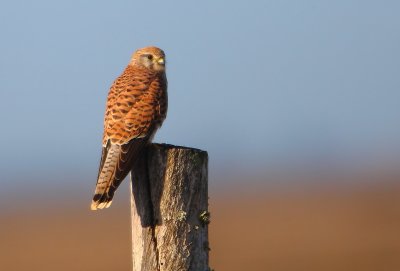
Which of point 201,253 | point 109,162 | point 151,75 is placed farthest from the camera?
point 151,75

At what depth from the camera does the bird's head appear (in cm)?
905

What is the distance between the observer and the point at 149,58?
9.20 m

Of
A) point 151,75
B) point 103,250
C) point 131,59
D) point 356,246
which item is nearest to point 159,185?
point 151,75

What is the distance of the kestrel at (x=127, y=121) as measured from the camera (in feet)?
22.6

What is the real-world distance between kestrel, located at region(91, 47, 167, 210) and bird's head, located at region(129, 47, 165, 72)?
0.29m

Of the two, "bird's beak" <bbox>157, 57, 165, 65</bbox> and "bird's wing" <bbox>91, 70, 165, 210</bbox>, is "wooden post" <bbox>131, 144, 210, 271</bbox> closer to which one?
"bird's wing" <bbox>91, 70, 165, 210</bbox>

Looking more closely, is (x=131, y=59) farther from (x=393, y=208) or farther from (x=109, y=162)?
(x=393, y=208)

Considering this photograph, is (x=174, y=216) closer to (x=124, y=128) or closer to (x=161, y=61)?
(x=124, y=128)

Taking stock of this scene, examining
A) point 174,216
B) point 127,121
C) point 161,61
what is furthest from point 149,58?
point 174,216

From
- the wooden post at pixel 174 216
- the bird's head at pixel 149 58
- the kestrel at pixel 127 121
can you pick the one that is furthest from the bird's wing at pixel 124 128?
the bird's head at pixel 149 58

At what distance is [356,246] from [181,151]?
1059 centimetres

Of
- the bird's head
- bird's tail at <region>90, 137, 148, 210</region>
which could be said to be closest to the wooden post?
bird's tail at <region>90, 137, 148, 210</region>

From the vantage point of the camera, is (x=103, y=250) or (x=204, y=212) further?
(x=103, y=250)

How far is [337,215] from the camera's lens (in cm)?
1925
